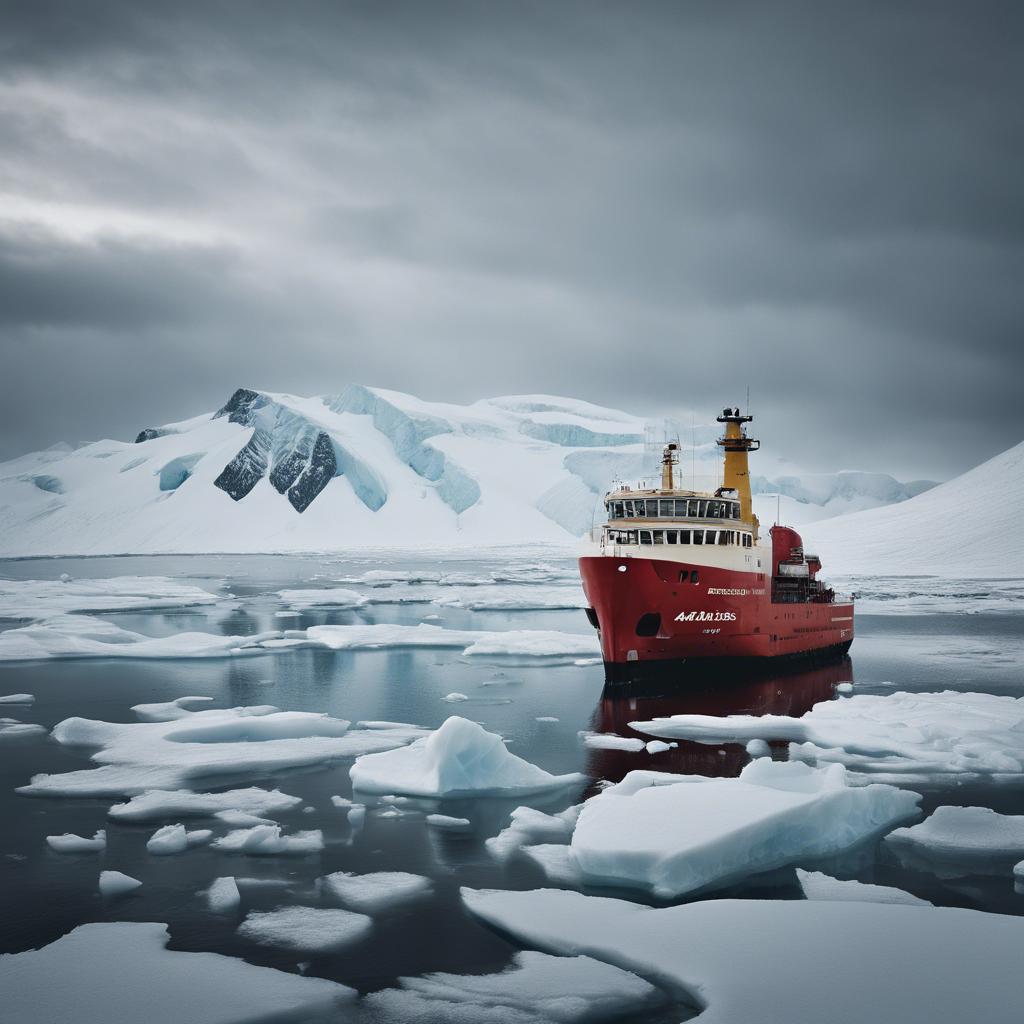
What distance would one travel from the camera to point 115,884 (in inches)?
312

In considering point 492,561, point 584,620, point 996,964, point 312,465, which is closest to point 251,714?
point 996,964

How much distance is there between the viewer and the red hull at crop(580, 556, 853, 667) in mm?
19266

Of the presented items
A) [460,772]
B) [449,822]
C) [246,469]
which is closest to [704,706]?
[460,772]

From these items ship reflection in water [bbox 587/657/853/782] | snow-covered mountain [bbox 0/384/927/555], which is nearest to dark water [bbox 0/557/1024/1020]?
ship reflection in water [bbox 587/657/853/782]

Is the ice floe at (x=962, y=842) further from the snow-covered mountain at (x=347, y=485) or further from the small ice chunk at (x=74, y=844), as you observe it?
the snow-covered mountain at (x=347, y=485)

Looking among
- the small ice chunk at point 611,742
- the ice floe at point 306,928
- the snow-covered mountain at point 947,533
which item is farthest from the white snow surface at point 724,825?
the snow-covered mountain at point 947,533

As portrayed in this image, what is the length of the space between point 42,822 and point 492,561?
6414 centimetres

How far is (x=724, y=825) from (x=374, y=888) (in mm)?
3410

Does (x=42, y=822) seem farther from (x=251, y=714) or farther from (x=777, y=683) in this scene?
(x=777, y=683)

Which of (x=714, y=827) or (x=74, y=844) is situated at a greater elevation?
(x=714, y=827)

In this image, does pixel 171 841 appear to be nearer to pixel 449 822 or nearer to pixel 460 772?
pixel 449 822

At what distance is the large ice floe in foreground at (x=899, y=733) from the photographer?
12.1 meters

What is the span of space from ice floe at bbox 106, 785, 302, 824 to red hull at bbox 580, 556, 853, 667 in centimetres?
996

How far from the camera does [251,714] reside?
15.1m
